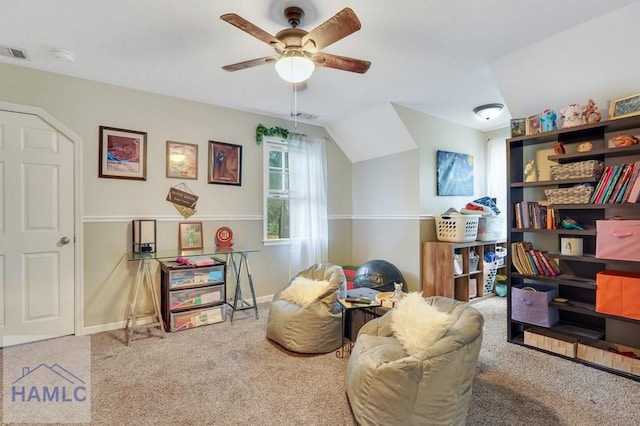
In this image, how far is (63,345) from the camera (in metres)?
2.77

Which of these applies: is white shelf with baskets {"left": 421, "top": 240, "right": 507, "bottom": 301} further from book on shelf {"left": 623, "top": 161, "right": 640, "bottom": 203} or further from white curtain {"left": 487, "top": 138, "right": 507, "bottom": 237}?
book on shelf {"left": 623, "top": 161, "right": 640, "bottom": 203}

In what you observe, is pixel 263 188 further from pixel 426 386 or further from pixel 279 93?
pixel 426 386

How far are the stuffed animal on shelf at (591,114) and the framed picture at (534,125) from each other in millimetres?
305

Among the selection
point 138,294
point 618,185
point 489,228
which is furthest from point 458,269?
point 138,294

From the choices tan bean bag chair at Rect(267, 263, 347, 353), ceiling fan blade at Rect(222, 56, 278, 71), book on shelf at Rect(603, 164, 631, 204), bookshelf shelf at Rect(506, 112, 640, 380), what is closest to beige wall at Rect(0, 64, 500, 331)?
bookshelf shelf at Rect(506, 112, 640, 380)

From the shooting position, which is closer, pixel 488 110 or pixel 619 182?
pixel 619 182

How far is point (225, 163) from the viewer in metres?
3.80

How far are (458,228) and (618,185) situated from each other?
5.63 feet

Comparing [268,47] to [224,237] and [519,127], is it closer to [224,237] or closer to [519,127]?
[224,237]

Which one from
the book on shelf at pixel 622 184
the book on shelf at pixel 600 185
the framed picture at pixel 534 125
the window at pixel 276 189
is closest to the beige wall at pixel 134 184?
the window at pixel 276 189

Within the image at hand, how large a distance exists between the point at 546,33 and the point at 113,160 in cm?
394

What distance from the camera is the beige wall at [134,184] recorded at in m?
2.96

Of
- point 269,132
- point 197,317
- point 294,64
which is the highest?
point 269,132

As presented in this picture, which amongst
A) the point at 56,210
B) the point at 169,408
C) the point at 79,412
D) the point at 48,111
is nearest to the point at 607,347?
the point at 169,408
